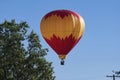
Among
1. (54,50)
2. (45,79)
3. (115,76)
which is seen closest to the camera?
(54,50)

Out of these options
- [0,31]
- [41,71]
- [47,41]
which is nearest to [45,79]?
[41,71]

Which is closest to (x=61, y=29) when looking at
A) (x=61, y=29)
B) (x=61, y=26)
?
(x=61, y=29)

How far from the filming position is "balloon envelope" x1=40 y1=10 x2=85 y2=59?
89.8 metres

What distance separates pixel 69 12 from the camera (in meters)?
90.6

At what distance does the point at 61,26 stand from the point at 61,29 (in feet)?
0.99

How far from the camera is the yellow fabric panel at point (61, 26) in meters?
89.8

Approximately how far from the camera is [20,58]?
109938 mm

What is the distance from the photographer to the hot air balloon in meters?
89.8

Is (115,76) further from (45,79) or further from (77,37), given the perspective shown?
(77,37)

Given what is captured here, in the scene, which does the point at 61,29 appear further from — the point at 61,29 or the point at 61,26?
the point at 61,26

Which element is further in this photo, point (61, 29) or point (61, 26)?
point (61, 29)

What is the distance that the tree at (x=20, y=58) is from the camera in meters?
109

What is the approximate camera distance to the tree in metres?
109

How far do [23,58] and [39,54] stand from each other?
1.91 metres
